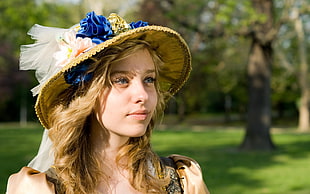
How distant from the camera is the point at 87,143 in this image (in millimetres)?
1909

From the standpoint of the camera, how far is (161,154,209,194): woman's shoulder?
1883mm

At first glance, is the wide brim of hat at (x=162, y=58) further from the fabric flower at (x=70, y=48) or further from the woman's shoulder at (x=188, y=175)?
the woman's shoulder at (x=188, y=175)

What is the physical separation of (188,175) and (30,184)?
620 mm

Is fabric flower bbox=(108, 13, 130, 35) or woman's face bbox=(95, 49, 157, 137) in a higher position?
fabric flower bbox=(108, 13, 130, 35)

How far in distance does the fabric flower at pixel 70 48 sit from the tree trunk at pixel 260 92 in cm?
1201

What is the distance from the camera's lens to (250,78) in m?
13.8

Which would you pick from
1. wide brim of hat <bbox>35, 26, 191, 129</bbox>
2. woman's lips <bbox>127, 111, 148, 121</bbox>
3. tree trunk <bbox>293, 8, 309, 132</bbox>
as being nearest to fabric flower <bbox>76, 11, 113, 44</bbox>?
wide brim of hat <bbox>35, 26, 191, 129</bbox>

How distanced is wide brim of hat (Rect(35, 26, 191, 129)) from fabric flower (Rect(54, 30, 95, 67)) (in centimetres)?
8

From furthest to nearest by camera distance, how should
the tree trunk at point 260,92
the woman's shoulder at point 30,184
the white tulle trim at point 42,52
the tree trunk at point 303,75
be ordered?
the tree trunk at point 303,75 < the tree trunk at point 260,92 < the white tulle trim at point 42,52 < the woman's shoulder at point 30,184

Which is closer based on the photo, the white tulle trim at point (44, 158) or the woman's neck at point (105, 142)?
the woman's neck at point (105, 142)

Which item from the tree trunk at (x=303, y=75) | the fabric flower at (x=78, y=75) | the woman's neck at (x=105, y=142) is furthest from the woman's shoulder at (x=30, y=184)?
the tree trunk at (x=303, y=75)

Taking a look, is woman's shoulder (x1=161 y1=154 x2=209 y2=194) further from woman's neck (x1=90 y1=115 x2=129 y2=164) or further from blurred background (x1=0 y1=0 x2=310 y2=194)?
blurred background (x1=0 y1=0 x2=310 y2=194)

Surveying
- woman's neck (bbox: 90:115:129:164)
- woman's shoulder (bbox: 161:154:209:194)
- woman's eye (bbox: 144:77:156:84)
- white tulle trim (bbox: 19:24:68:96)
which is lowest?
woman's shoulder (bbox: 161:154:209:194)

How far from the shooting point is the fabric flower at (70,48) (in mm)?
1865
